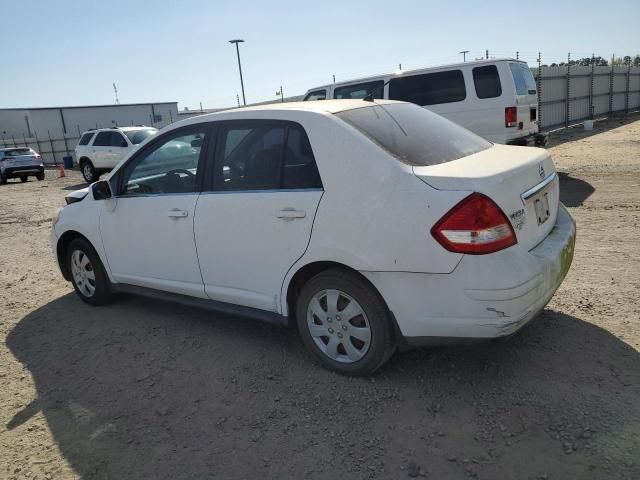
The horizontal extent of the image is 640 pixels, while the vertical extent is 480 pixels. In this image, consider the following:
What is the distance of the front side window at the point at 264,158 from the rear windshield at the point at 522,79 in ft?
23.7

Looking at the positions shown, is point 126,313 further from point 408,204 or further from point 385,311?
point 408,204

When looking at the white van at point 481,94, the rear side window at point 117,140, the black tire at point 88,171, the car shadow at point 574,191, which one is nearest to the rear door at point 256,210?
the car shadow at point 574,191

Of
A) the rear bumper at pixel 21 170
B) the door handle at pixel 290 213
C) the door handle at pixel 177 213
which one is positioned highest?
the door handle at pixel 290 213

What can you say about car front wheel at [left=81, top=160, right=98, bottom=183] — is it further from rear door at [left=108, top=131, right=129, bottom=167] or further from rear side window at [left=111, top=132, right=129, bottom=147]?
rear side window at [left=111, top=132, right=129, bottom=147]

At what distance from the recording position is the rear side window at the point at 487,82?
9.32 m

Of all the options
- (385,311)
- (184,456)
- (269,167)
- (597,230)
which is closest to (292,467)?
(184,456)

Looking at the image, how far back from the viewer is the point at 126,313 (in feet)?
15.8

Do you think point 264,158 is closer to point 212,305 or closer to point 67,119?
point 212,305

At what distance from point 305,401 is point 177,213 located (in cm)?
173

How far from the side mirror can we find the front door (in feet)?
0.23

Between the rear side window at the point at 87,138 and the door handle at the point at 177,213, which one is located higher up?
the rear side window at the point at 87,138

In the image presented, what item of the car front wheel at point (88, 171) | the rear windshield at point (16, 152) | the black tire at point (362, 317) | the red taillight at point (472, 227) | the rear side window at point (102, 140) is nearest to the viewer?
the red taillight at point (472, 227)

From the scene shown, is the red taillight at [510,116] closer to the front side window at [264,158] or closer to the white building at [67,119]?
the front side window at [264,158]

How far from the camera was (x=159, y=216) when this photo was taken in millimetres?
4094
